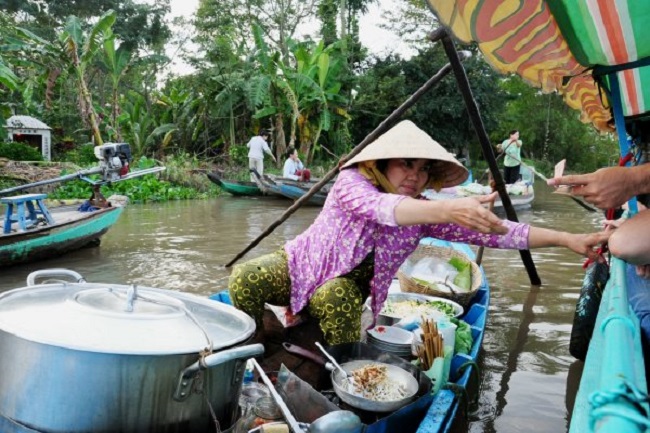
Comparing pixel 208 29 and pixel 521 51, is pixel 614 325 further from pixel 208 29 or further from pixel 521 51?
pixel 208 29

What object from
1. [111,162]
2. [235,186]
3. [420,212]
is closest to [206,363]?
[420,212]

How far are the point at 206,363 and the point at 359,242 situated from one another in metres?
1.11

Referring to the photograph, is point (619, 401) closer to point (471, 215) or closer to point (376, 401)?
point (471, 215)

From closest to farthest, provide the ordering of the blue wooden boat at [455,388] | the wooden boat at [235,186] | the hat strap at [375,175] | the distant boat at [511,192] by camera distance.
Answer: the blue wooden boat at [455,388] → the hat strap at [375,175] → the distant boat at [511,192] → the wooden boat at [235,186]

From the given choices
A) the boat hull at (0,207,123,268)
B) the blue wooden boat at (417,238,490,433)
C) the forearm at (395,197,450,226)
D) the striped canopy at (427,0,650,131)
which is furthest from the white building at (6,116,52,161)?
the forearm at (395,197,450,226)

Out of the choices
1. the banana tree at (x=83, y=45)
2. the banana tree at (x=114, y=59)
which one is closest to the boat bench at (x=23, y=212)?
the banana tree at (x=83, y=45)

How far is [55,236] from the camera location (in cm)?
635

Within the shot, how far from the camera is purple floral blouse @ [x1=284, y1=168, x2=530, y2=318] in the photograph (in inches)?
88.5

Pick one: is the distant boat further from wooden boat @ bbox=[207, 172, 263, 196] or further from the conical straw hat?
the conical straw hat

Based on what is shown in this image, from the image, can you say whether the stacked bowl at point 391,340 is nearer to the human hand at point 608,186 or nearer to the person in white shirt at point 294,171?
the human hand at point 608,186

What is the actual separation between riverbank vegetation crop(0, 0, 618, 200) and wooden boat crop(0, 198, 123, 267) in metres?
5.17

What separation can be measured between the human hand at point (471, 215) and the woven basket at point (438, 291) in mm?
2134

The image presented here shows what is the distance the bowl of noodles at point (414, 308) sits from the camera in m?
3.21

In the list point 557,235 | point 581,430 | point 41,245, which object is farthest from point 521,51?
point 41,245
